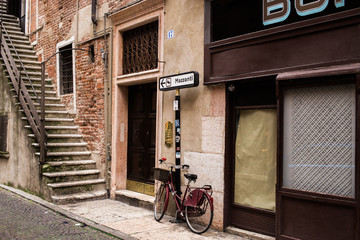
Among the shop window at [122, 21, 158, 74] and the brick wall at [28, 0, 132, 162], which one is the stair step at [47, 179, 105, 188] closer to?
the brick wall at [28, 0, 132, 162]

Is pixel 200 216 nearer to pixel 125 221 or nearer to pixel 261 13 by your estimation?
pixel 125 221

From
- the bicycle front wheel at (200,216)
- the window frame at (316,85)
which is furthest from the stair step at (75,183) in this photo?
the window frame at (316,85)

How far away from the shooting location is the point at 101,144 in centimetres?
915

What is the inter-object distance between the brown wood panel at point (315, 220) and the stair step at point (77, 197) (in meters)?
4.93

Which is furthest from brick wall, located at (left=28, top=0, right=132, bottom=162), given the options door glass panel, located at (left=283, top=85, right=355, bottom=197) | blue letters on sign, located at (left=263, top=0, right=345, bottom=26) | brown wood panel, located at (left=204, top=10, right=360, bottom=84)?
door glass panel, located at (left=283, top=85, right=355, bottom=197)

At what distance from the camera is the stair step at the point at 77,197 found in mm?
7895

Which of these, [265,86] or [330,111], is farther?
[265,86]

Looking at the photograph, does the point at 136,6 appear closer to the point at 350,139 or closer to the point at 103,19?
the point at 103,19

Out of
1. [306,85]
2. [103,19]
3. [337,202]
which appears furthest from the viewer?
[103,19]

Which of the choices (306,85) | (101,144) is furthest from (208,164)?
(101,144)

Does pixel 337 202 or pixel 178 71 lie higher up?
pixel 178 71

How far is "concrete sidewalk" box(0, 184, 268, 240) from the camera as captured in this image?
18.9 feet

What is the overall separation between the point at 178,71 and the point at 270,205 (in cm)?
306

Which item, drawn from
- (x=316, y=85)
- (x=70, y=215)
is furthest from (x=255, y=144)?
(x=70, y=215)
